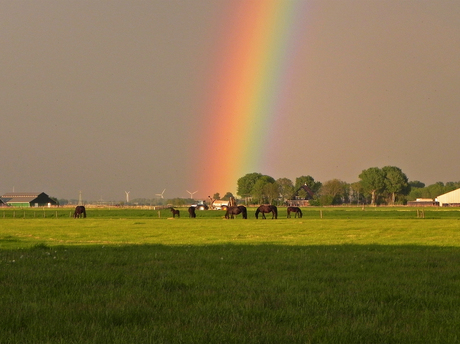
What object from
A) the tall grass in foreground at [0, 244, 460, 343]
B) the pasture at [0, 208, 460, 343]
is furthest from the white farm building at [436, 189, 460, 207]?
the tall grass in foreground at [0, 244, 460, 343]

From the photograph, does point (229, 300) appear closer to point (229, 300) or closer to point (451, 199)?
point (229, 300)

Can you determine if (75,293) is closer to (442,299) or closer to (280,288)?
(280,288)

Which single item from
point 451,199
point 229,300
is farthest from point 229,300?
point 451,199

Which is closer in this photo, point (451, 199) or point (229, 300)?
point (229, 300)

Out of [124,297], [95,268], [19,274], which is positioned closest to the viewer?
[124,297]

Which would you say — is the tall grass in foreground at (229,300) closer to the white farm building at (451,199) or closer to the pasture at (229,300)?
the pasture at (229,300)

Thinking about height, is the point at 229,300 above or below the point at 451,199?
above

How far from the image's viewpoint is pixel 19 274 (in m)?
13.4

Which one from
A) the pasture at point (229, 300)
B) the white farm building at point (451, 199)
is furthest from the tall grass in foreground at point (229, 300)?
the white farm building at point (451, 199)

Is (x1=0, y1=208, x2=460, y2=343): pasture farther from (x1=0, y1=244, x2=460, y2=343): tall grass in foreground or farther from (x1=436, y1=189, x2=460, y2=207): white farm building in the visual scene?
(x1=436, y1=189, x2=460, y2=207): white farm building

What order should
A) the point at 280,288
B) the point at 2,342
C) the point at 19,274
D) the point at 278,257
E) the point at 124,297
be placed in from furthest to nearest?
the point at 278,257, the point at 19,274, the point at 280,288, the point at 124,297, the point at 2,342

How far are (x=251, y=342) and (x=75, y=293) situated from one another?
16.2 ft

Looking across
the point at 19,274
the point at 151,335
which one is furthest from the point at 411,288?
the point at 19,274

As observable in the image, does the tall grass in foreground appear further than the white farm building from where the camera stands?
No
